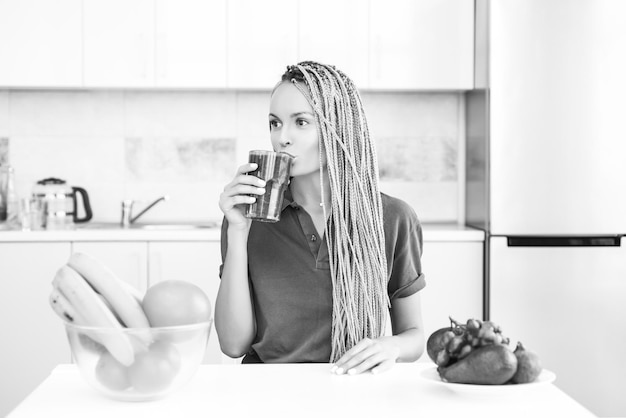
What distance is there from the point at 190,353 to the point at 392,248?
739 mm

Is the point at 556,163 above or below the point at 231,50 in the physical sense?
below

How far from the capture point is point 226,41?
11.3 feet

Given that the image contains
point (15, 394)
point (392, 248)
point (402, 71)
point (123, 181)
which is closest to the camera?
Answer: point (392, 248)

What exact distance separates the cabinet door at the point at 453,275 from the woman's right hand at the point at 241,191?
6.18 ft

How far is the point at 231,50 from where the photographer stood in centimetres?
345

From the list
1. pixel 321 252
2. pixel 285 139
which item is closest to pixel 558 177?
pixel 321 252

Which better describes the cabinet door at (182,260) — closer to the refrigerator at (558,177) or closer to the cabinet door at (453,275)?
the cabinet door at (453,275)

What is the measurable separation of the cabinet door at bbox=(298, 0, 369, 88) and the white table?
7.57ft

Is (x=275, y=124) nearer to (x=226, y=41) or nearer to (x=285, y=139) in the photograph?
(x=285, y=139)

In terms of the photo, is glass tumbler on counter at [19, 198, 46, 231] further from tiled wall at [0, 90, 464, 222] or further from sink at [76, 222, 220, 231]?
tiled wall at [0, 90, 464, 222]

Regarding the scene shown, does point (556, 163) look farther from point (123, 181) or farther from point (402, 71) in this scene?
point (123, 181)

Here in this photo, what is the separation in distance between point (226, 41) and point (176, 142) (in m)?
0.60

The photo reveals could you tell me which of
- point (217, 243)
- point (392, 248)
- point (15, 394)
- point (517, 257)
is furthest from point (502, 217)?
point (15, 394)

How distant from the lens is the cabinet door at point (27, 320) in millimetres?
3256
